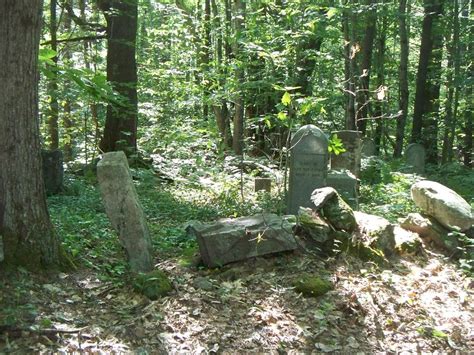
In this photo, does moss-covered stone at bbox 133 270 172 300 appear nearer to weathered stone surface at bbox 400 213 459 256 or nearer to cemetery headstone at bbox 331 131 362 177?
weathered stone surface at bbox 400 213 459 256

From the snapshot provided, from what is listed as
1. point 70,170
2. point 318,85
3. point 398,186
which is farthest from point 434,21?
point 70,170

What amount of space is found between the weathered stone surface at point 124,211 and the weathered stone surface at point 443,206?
378 cm

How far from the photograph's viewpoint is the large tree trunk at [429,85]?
17500 millimetres

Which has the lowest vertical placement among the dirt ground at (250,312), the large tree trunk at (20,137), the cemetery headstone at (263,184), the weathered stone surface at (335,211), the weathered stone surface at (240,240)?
the dirt ground at (250,312)

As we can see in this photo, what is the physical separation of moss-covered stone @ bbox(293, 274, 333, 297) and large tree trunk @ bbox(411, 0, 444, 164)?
13913 mm

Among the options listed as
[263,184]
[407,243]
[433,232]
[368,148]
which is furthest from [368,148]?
[407,243]

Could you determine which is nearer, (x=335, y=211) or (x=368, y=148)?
(x=335, y=211)

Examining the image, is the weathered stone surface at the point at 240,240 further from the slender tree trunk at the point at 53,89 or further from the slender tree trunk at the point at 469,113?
the slender tree trunk at the point at 469,113

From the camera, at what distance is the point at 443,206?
6336mm

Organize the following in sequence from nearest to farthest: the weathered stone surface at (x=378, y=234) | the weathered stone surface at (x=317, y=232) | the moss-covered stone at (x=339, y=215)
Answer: the weathered stone surface at (x=317, y=232)
the moss-covered stone at (x=339, y=215)
the weathered stone surface at (x=378, y=234)

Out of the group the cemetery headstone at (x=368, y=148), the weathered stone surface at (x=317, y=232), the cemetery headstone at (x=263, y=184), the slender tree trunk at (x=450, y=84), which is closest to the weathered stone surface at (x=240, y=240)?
the weathered stone surface at (x=317, y=232)

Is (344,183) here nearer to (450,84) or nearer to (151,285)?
(151,285)

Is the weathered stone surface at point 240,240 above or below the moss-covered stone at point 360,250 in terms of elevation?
above

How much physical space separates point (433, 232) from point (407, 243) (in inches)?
21.4
